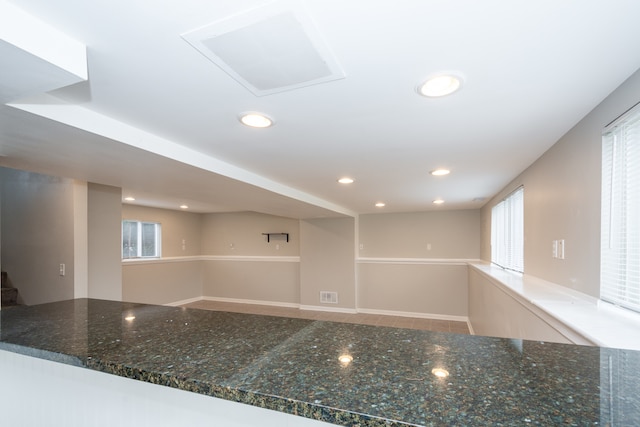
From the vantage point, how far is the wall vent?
6.22 meters

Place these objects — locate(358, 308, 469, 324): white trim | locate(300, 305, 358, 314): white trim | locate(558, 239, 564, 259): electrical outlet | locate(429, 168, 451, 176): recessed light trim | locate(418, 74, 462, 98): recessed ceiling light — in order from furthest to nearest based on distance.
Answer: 1. locate(300, 305, 358, 314): white trim
2. locate(358, 308, 469, 324): white trim
3. locate(429, 168, 451, 176): recessed light trim
4. locate(558, 239, 564, 259): electrical outlet
5. locate(418, 74, 462, 98): recessed ceiling light

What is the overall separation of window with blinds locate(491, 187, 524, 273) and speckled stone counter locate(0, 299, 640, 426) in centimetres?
259

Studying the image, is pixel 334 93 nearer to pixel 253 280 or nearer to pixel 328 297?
pixel 328 297

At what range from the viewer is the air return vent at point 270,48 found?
0.89 metres

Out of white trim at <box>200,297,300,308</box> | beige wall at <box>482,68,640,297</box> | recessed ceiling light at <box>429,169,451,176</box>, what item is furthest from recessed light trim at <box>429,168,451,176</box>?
white trim at <box>200,297,300,308</box>

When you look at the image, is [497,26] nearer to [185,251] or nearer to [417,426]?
[417,426]

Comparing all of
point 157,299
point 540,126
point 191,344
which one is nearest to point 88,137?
point 191,344

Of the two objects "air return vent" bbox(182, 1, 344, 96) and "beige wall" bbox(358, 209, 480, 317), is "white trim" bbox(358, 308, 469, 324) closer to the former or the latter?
"beige wall" bbox(358, 209, 480, 317)

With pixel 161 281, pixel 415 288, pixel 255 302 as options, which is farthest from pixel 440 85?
pixel 161 281

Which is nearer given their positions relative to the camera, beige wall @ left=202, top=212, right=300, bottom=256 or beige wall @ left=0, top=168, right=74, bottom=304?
beige wall @ left=0, top=168, right=74, bottom=304

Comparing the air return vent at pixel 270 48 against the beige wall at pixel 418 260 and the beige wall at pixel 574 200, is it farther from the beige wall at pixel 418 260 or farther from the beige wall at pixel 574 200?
the beige wall at pixel 418 260

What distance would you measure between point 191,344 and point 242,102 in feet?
3.42

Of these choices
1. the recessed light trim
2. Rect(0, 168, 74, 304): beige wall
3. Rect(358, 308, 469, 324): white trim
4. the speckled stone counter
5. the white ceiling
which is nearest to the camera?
the speckled stone counter

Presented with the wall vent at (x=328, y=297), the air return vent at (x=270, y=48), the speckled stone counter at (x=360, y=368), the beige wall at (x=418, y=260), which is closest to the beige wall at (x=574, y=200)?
the speckled stone counter at (x=360, y=368)
